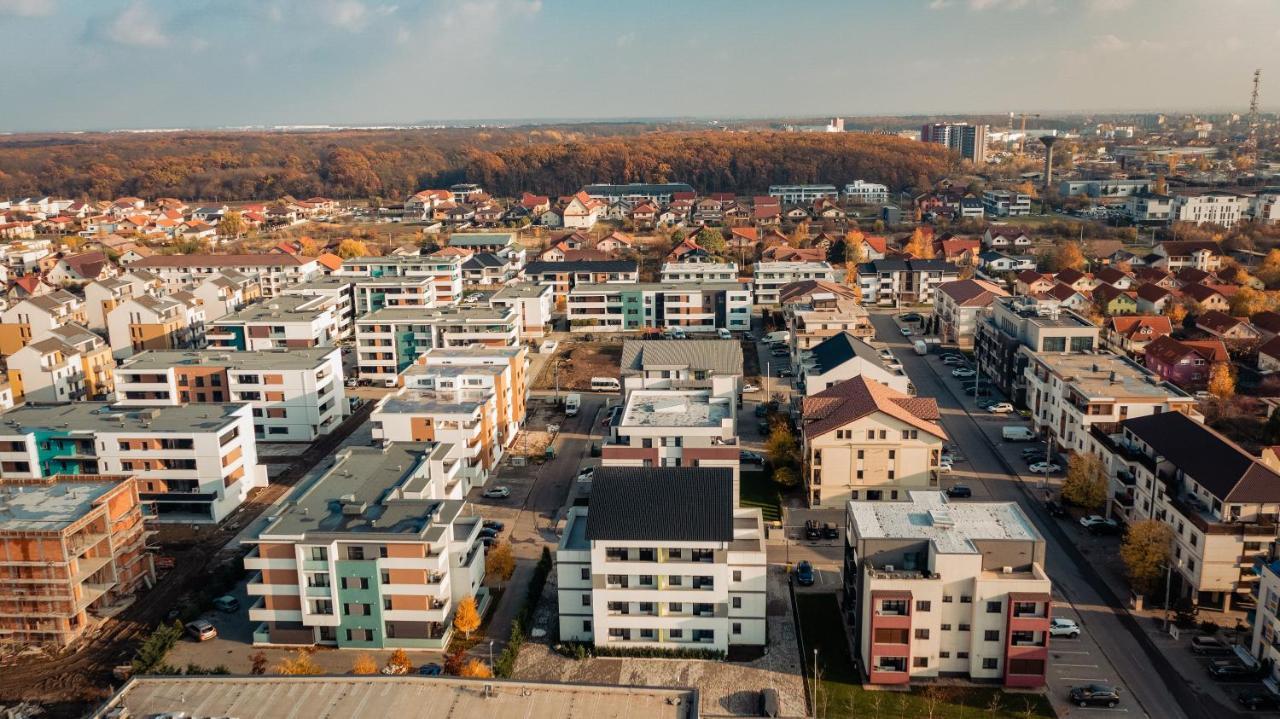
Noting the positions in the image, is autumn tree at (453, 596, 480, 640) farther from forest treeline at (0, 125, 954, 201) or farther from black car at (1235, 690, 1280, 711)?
forest treeline at (0, 125, 954, 201)

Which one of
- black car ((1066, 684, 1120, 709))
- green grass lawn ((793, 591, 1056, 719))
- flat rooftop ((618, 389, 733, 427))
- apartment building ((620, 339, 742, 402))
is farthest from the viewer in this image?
apartment building ((620, 339, 742, 402))

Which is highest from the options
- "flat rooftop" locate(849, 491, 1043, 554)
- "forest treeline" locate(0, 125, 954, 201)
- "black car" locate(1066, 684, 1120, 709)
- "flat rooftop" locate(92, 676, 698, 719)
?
"forest treeline" locate(0, 125, 954, 201)

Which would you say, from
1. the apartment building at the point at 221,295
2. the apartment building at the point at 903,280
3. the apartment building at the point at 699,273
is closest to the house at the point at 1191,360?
the apartment building at the point at 903,280

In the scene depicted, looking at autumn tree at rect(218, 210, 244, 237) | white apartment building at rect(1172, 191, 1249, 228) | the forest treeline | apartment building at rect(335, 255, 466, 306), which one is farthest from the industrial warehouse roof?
the forest treeline

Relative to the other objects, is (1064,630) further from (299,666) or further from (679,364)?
(299,666)

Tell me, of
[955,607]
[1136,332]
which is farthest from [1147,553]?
[1136,332]
